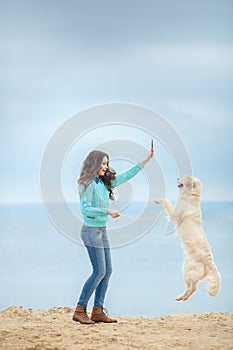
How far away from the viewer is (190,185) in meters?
3.27

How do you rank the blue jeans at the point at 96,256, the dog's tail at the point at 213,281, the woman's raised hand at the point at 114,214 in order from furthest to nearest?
the dog's tail at the point at 213,281 → the blue jeans at the point at 96,256 → the woman's raised hand at the point at 114,214

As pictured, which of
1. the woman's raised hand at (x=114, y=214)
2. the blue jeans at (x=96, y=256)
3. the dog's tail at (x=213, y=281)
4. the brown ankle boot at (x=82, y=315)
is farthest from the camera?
the dog's tail at (x=213, y=281)

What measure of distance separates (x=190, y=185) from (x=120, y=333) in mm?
917

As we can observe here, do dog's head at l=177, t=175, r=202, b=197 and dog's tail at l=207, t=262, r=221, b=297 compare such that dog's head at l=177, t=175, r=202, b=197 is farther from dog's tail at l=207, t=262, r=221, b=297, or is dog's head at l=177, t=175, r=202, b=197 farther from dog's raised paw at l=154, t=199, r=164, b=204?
dog's tail at l=207, t=262, r=221, b=297

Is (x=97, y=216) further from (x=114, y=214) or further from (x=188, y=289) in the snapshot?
(x=188, y=289)

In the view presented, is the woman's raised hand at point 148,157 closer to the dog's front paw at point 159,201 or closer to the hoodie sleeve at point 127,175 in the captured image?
the hoodie sleeve at point 127,175

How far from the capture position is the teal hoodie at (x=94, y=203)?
9.61 ft

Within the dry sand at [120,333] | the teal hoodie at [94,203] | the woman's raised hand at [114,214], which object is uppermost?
the teal hoodie at [94,203]

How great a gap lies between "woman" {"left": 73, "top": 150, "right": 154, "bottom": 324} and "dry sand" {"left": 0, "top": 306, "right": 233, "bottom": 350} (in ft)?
0.46

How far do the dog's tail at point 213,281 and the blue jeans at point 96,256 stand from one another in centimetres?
59

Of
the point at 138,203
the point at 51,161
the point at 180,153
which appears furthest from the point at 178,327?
the point at 51,161

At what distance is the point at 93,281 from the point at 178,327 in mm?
594

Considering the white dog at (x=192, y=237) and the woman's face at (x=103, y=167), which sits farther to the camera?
the white dog at (x=192, y=237)

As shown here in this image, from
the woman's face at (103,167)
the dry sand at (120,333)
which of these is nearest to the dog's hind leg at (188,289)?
the dry sand at (120,333)
